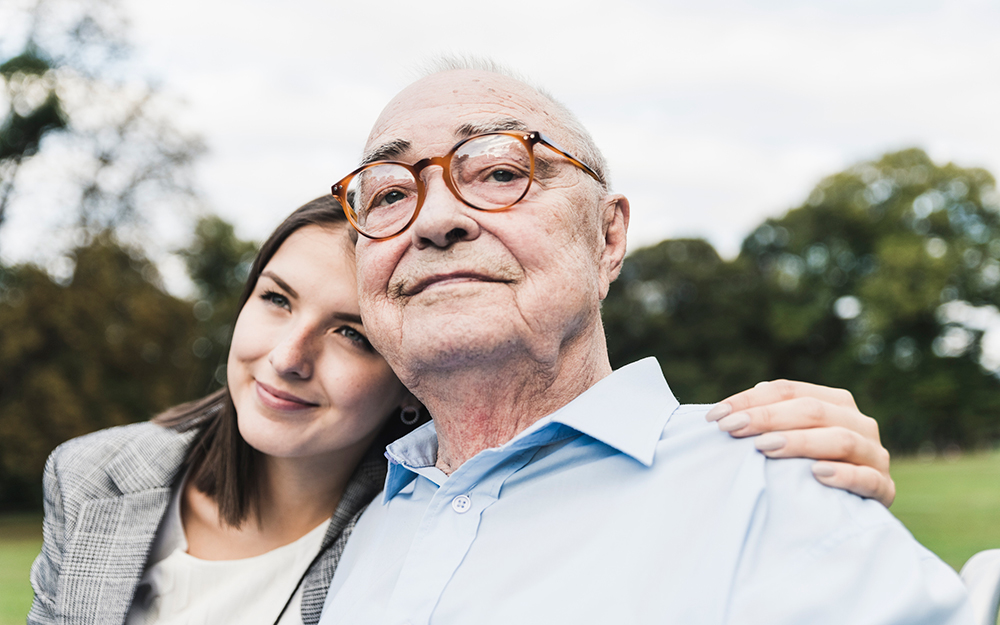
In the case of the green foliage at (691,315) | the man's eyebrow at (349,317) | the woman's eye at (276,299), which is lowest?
the green foliage at (691,315)

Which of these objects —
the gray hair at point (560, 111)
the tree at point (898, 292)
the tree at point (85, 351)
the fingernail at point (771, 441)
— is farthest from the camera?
the tree at point (898, 292)

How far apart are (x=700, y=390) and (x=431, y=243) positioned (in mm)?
32389

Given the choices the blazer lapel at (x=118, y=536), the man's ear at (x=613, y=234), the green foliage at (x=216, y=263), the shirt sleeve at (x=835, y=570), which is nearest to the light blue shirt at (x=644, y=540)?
the shirt sleeve at (x=835, y=570)

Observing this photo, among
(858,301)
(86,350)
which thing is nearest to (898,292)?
(858,301)

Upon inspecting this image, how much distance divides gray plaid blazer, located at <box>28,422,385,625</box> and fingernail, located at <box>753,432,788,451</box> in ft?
5.71

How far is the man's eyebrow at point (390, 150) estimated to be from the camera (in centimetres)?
225

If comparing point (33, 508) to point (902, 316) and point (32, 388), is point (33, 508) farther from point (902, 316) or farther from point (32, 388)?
point (902, 316)

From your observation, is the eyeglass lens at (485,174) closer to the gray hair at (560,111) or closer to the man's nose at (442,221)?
the man's nose at (442,221)

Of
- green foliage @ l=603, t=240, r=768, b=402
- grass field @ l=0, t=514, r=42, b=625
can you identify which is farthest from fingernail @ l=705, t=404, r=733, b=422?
green foliage @ l=603, t=240, r=768, b=402

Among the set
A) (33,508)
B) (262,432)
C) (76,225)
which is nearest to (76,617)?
(262,432)

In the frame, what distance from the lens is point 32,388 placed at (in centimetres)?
1873

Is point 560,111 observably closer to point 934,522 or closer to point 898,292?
point 934,522

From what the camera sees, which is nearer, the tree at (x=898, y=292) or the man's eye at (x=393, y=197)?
the man's eye at (x=393, y=197)

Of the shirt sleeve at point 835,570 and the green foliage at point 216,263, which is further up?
the shirt sleeve at point 835,570
